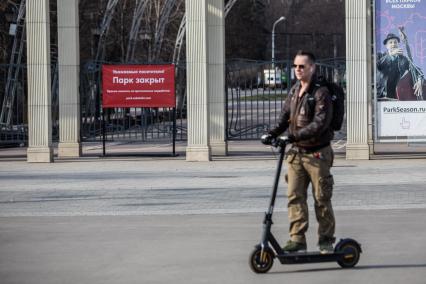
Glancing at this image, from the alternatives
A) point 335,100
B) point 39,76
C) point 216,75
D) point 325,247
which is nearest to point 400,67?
point 216,75

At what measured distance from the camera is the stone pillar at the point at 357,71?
915 inches

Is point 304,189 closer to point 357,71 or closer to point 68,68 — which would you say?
point 357,71

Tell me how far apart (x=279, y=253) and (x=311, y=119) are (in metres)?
1.23

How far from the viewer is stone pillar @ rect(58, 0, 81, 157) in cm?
2486

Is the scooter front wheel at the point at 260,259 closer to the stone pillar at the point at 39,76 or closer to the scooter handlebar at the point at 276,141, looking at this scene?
the scooter handlebar at the point at 276,141

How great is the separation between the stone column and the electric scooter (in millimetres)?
15883

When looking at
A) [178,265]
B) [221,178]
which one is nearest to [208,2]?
[221,178]

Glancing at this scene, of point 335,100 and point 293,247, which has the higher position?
point 335,100

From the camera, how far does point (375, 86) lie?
23.4 meters

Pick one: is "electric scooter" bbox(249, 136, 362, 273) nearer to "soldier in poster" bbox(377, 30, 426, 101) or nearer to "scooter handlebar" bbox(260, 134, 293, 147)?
"scooter handlebar" bbox(260, 134, 293, 147)

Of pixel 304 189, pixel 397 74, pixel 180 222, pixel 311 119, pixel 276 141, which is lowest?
pixel 180 222

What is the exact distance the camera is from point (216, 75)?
83.0 feet

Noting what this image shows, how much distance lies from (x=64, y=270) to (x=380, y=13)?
49.5ft

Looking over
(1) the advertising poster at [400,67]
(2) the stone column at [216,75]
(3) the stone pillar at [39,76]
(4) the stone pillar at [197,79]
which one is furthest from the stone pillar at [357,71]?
(3) the stone pillar at [39,76]
